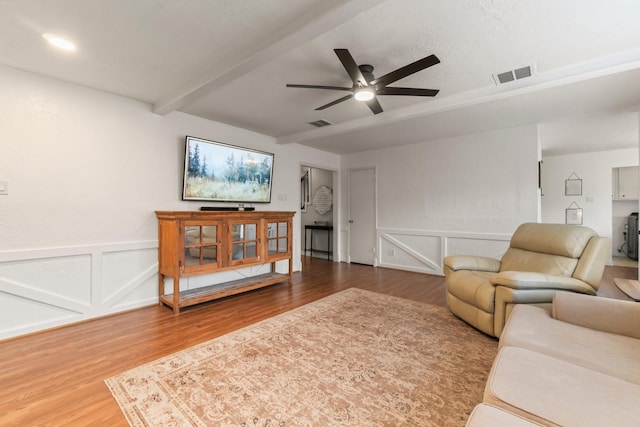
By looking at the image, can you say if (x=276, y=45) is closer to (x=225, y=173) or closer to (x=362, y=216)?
(x=225, y=173)

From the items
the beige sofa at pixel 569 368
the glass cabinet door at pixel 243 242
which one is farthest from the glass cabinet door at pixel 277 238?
the beige sofa at pixel 569 368

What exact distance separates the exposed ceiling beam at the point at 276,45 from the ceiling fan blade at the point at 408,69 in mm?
517

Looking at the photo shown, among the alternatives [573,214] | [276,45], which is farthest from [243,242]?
[573,214]

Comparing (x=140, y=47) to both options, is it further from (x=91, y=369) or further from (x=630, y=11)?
(x=630, y=11)

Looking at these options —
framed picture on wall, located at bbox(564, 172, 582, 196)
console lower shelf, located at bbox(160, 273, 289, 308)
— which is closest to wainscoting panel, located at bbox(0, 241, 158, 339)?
console lower shelf, located at bbox(160, 273, 289, 308)

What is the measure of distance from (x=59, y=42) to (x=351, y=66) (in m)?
2.14

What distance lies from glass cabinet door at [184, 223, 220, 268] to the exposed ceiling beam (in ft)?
4.40

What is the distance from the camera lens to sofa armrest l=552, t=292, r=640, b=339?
5.19ft

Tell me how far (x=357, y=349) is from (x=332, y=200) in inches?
180

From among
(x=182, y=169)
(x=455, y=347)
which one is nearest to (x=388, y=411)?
(x=455, y=347)

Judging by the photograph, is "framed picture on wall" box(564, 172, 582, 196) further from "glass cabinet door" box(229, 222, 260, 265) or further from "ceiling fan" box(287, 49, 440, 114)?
"glass cabinet door" box(229, 222, 260, 265)

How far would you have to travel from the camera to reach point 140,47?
2115mm

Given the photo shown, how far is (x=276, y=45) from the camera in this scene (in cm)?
194

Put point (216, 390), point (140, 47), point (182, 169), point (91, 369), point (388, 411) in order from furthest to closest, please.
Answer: point (182, 169) < point (140, 47) < point (91, 369) < point (216, 390) < point (388, 411)
